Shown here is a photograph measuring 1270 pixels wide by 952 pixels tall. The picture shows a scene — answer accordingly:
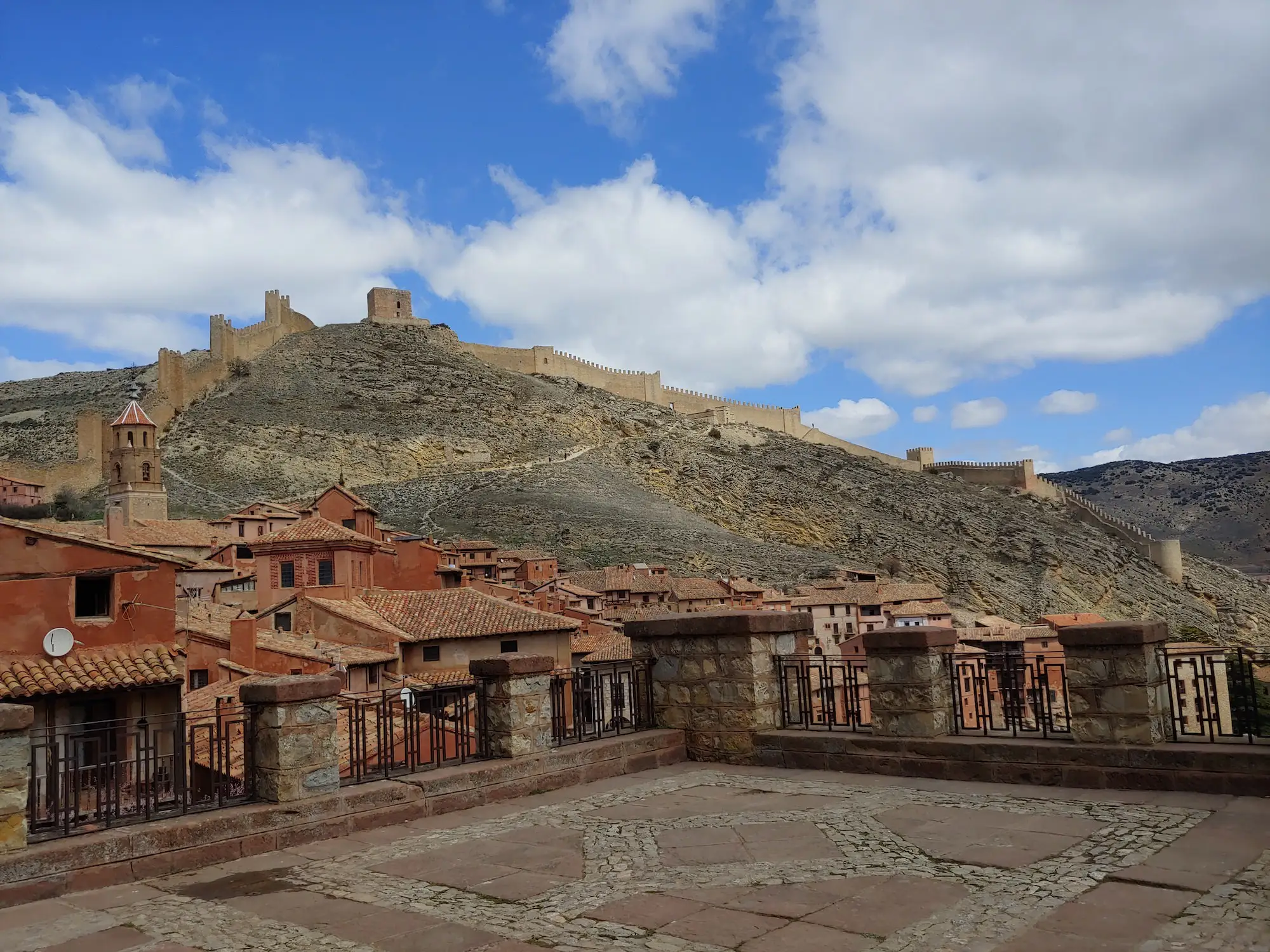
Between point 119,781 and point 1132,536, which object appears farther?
point 1132,536

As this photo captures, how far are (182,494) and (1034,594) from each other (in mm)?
58668

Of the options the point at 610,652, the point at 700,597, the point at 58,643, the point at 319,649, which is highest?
the point at 700,597

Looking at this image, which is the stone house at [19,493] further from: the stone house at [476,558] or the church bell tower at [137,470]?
the stone house at [476,558]

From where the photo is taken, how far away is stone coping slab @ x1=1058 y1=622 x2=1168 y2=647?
24.3 feet

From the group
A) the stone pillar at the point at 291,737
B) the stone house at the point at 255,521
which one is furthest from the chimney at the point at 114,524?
the stone pillar at the point at 291,737

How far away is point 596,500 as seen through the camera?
71875mm

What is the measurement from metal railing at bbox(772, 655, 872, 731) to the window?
44.1ft

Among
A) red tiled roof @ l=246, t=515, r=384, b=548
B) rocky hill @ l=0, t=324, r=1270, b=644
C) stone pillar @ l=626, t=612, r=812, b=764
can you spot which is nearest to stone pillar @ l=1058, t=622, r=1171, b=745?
stone pillar @ l=626, t=612, r=812, b=764

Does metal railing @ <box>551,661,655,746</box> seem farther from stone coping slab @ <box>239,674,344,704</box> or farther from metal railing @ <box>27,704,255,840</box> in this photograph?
metal railing @ <box>27,704,255,840</box>

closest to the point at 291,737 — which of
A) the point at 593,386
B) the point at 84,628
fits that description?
the point at 84,628

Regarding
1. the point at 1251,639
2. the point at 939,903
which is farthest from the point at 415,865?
the point at 1251,639

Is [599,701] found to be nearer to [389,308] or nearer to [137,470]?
[137,470]

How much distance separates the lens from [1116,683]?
25.0ft

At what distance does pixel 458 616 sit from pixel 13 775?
21.3 m
